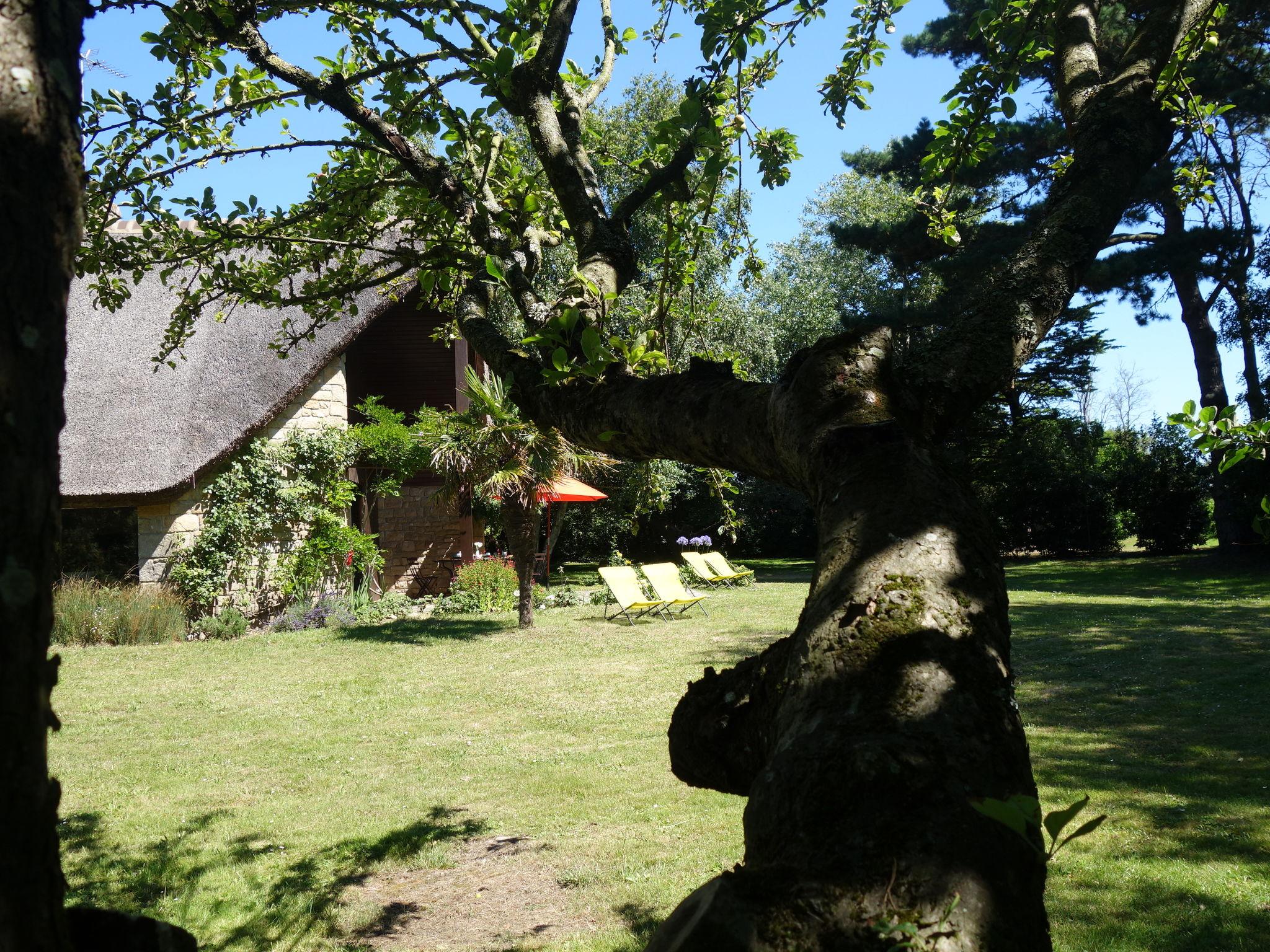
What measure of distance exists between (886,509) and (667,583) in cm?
1492

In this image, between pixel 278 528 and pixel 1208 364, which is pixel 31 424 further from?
pixel 1208 364

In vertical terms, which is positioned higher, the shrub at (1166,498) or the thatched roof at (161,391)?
the thatched roof at (161,391)

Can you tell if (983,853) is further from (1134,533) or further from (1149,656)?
(1134,533)

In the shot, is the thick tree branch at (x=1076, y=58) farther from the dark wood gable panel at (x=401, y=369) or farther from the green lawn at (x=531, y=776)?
the dark wood gable panel at (x=401, y=369)

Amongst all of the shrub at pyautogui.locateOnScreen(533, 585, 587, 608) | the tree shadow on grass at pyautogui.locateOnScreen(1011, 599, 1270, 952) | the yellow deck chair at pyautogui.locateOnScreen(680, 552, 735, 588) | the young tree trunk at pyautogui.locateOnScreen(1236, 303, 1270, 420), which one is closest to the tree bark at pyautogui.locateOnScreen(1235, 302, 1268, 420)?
the young tree trunk at pyautogui.locateOnScreen(1236, 303, 1270, 420)

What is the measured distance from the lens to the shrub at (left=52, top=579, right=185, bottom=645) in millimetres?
12836

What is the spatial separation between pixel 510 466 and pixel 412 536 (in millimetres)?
6050

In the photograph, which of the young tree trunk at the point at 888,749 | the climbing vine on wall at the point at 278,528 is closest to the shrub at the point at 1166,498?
the climbing vine on wall at the point at 278,528

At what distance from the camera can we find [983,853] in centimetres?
87

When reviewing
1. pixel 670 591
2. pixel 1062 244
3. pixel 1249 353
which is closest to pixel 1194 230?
pixel 1249 353

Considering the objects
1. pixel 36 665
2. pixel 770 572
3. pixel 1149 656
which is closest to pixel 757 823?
pixel 36 665

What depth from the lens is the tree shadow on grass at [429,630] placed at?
13211 mm

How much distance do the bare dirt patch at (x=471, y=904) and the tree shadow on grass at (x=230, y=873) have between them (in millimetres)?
186

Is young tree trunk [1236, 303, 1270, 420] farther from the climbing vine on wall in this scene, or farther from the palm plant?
the climbing vine on wall
